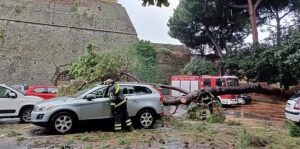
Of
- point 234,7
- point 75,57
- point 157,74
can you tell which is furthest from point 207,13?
point 75,57

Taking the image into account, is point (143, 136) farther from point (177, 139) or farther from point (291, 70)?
point (291, 70)

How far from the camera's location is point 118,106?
32.6 feet

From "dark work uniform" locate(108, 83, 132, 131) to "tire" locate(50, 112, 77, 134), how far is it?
125cm

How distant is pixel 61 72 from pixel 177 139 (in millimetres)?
22972

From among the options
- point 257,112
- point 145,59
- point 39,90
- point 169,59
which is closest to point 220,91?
point 257,112

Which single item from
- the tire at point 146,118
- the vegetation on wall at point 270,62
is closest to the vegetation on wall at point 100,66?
the tire at point 146,118

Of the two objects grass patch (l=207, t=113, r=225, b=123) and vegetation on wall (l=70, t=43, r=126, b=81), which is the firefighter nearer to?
grass patch (l=207, t=113, r=225, b=123)

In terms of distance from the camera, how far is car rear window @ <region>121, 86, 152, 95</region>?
431 inches

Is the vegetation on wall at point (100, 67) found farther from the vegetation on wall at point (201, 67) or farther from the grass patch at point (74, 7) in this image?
the vegetation on wall at point (201, 67)

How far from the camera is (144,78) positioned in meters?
31.9

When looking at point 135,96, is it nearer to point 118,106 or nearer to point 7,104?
point 118,106

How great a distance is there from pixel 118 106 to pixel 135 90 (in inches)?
51.4

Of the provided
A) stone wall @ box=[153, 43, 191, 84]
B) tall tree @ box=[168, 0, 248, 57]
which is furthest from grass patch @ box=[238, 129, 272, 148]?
stone wall @ box=[153, 43, 191, 84]

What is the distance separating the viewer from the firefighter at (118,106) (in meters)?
9.96
